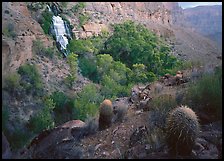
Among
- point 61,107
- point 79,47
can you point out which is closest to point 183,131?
point 61,107

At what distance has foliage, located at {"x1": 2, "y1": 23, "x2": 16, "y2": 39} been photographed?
23902mm

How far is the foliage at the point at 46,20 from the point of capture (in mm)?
30297

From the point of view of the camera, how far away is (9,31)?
2444 cm

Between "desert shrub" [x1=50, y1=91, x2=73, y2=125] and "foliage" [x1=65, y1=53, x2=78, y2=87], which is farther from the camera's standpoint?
"foliage" [x1=65, y1=53, x2=78, y2=87]

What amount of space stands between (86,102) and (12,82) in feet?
14.7

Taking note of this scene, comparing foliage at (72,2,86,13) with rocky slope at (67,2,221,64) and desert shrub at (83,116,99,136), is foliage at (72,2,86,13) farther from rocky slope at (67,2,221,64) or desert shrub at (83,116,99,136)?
desert shrub at (83,116,99,136)

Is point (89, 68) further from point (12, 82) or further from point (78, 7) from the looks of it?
point (78, 7)

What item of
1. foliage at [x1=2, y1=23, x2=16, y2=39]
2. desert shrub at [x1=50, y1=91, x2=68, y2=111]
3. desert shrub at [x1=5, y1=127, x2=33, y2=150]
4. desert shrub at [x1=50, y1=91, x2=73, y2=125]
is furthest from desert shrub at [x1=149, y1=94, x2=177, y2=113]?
foliage at [x1=2, y1=23, x2=16, y2=39]

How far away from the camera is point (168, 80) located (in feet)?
37.2

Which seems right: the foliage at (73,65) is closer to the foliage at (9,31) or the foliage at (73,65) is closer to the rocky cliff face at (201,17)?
the foliage at (9,31)

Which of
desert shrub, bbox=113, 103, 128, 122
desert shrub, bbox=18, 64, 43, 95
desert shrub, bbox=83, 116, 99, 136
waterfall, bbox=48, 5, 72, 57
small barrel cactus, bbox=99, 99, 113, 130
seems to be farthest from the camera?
waterfall, bbox=48, 5, 72, 57

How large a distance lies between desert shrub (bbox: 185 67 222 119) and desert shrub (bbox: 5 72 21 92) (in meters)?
14.5

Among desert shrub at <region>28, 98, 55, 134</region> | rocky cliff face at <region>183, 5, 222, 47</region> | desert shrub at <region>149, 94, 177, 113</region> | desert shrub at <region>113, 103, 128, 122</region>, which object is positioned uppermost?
rocky cliff face at <region>183, 5, 222, 47</region>

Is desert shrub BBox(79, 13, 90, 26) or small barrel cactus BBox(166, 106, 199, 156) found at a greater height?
desert shrub BBox(79, 13, 90, 26)
